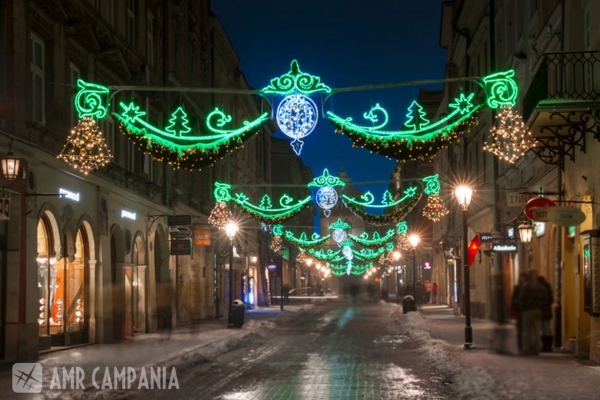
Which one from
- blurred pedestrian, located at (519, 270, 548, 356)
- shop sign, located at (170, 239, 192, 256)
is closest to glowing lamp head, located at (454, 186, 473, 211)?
shop sign, located at (170, 239, 192, 256)

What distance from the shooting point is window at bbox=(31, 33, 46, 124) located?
66.5 ft

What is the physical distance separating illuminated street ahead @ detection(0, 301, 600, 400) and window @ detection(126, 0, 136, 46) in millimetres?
9440

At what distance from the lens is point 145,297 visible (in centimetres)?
3039

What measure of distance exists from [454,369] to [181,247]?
1649 centimetres

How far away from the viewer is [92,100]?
14.8 metres

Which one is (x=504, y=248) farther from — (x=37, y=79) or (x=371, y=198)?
(x=371, y=198)

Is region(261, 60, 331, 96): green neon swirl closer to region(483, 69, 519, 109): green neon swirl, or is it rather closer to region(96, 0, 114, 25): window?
region(483, 69, 519, 109): green neon swirl

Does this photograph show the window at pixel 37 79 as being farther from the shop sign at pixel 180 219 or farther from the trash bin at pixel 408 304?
the trash bin at pixel 408 304

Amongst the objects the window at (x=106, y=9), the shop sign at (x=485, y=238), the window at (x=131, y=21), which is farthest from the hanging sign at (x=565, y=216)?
the window at (x=131, y=21)

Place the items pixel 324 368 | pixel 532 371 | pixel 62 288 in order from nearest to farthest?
pixel 532 371, pixel 324 368, pixel 62 288

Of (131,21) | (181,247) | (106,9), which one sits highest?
(131,21)

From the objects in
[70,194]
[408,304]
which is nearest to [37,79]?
[70,194]

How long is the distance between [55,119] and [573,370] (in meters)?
13.1

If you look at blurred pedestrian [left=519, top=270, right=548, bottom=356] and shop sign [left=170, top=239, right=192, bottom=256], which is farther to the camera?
shop sign [left=170, top=239, right=192, bottom=256]
